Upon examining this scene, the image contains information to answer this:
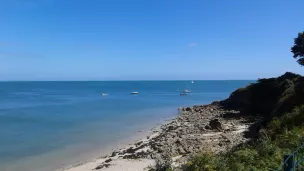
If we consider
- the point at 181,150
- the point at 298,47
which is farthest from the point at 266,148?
the point at 298,47

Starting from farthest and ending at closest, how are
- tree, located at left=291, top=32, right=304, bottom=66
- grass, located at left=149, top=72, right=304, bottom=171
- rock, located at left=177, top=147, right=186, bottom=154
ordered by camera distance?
tree, located at left=291, top=32, right=304, bottom=66, rock, located at left=177, top=147, right=186, bottom=154, grass, located at left=149, top=72, right=304, bottom=171

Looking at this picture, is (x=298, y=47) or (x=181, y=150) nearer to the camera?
(x=181, y=150)

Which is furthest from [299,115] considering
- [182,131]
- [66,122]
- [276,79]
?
[66,122]

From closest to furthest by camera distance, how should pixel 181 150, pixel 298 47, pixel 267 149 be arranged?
pixel 267 149 < pixel 181 150 < pixel 298 47

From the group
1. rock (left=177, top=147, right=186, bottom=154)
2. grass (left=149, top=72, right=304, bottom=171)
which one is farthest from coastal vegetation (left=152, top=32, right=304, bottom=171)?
rock (left=177, top=147, right=186, bottom=154)

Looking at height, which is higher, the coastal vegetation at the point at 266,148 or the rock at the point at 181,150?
the coastal vegetation at the point at 266,148

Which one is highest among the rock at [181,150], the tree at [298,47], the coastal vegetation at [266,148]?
the tree at [298,47]

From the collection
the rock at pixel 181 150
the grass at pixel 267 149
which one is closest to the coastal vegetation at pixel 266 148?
the grass at pixel 267 149

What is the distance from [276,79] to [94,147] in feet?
86.8

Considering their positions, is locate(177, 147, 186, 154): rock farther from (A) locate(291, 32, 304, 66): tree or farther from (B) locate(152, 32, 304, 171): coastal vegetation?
(A) locate(291, 32, 304, 66): tree

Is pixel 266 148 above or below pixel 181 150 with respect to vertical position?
above

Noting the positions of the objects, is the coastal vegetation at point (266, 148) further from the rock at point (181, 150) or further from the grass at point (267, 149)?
the rock at point (181, 150)

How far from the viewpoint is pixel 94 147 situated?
85.5 feet

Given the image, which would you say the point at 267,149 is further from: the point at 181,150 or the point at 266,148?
the point at 181,150
